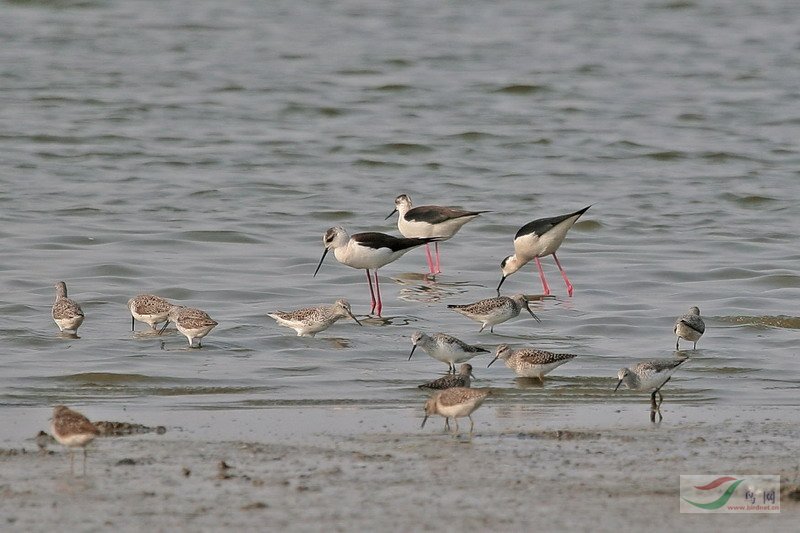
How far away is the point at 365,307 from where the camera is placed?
13.9m

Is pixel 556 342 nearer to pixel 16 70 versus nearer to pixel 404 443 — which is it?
pixel 404 443

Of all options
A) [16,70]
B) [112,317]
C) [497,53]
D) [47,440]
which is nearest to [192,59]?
[16,70]

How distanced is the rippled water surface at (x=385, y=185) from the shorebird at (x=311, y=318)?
12cm

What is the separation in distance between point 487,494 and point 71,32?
29691 mm

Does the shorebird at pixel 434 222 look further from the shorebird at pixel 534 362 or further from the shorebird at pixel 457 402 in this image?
the shorebird at pixel 457 402

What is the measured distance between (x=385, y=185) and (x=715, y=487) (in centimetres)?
1473

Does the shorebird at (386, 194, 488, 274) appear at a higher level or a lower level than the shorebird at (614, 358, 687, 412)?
higher

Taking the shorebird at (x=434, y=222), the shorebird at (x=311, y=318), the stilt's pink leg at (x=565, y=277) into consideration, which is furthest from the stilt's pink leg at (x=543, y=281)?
the shorebird at (x=311, y=318)

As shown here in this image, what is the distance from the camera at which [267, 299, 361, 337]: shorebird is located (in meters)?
12.0

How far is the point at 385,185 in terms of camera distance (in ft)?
70.3

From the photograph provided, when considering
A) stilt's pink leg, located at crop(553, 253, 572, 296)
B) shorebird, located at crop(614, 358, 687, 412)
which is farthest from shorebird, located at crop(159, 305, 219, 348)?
stilt's pink leg, located at crop(553, 253, 572, 296)

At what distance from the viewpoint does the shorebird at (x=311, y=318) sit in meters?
12.0

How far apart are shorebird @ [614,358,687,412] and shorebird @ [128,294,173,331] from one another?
4.36 meters

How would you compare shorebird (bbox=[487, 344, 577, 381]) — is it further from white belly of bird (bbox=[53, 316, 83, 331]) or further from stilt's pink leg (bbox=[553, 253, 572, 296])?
stilt's pink leg (bbox=[553, 253, 572, 296])
